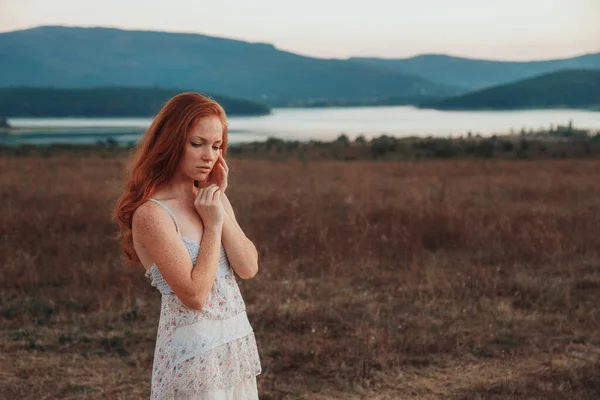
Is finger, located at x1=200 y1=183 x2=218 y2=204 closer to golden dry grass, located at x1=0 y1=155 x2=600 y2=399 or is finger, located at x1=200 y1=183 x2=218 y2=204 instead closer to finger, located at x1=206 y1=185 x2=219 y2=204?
finger, located at x1=206 y1=185 x2=219 y2=204

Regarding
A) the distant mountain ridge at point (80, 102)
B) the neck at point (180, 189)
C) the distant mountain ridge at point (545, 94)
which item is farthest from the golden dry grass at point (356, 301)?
the distant mountain ridge at point (80, 102)

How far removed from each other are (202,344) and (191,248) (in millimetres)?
298

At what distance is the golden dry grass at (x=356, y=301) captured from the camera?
4602 millimetres

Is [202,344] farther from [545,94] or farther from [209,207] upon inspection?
[545,94]

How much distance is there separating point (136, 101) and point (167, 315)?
4749 inches

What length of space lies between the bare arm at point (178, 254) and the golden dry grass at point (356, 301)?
2.70 m

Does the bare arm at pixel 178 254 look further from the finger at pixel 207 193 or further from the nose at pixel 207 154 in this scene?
the nose at pixel 207 154

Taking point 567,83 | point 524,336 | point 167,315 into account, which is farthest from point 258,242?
point 567,83

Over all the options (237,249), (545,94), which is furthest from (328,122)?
(237,249)

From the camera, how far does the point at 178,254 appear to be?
6.01 ft

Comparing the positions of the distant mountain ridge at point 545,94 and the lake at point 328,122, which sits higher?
the distant mountain ridge at point 545,94

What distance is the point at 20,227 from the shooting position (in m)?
8.86

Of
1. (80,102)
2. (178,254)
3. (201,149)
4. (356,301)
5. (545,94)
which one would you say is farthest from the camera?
(80,102)

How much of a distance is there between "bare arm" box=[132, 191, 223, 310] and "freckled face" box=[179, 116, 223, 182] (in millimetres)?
159
